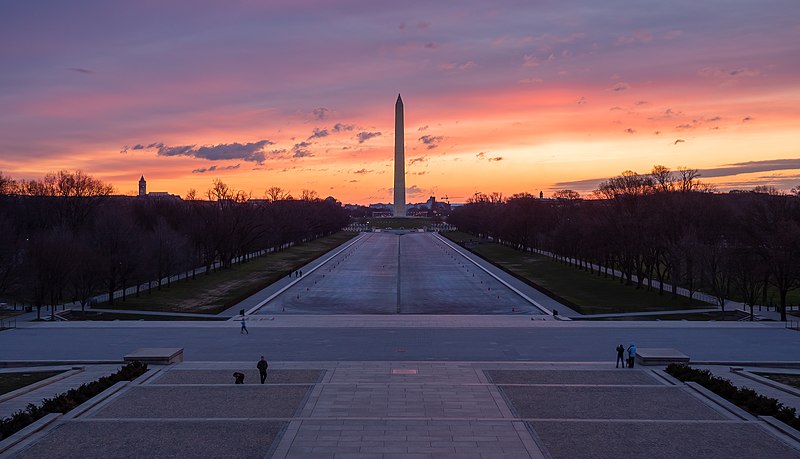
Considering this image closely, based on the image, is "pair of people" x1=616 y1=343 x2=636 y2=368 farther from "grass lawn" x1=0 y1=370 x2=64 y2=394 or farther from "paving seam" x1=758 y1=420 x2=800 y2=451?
"grass lawn" x1=0 y1=370 x2=64 y2=394

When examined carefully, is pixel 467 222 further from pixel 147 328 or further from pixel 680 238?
pixel 147 328

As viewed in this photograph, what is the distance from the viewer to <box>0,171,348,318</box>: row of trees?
43.7 meters

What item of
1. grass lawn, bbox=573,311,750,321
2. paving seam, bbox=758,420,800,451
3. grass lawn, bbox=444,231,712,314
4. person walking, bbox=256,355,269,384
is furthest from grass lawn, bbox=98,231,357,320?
paving seam, bbox=758,420,800,451

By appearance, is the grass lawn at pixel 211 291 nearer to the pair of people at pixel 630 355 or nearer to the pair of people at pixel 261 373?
the pair of people at pixel 261 373

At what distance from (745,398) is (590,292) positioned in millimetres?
34492

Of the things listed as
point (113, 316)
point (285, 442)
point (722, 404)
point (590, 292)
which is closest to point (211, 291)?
point (113, 316)

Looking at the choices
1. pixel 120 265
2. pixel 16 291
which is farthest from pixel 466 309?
pixel 16 291

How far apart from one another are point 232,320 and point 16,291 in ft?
51.4

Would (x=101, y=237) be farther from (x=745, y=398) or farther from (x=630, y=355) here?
(x=745, y=398)

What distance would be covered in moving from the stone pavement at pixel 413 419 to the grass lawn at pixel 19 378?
445cm

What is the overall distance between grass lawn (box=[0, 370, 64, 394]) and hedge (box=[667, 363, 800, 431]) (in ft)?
75.1

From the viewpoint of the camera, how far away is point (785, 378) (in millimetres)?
23547

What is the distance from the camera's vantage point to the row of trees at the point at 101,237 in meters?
43.7

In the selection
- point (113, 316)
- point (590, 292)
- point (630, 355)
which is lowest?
point (113, 316)
